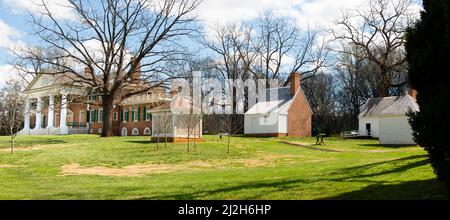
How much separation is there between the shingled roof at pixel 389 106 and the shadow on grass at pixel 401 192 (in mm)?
21460

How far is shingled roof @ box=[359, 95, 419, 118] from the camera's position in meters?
34.8

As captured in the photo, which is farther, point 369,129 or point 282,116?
point 369,129

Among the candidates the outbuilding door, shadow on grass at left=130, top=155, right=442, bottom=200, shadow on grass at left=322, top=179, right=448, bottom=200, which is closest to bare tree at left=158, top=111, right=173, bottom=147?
shadow on grass at left=130, top=155, right=442, bottom=200

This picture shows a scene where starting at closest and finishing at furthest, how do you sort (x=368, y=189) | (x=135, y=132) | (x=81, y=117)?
(x=368, y=189)
(x=135, y=132)
(x=81, y=117)

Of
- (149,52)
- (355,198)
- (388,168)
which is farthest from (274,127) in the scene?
(355,198)

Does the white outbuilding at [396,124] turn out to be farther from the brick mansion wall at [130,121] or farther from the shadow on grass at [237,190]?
the brick mansion wall at [130,121]

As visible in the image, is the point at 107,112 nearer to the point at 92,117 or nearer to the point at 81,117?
the point at 92,117

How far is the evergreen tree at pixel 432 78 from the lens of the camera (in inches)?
242

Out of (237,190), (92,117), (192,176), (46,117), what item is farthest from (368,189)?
(46,117)

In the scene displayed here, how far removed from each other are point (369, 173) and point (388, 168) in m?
1.22

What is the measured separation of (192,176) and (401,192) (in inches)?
333

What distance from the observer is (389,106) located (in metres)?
36.6

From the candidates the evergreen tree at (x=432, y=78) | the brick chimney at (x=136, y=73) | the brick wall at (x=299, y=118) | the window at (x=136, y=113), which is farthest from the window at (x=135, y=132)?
the evergreen tree at (x=432, y=78)
